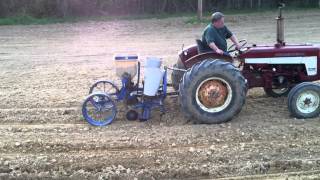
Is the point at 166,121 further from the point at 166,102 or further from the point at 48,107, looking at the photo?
the point at 48,107

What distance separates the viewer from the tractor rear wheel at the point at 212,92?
23.2 feet

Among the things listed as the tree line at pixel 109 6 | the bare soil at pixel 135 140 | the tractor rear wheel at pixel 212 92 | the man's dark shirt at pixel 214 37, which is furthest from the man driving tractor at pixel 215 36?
the tree line at pixel 109 6

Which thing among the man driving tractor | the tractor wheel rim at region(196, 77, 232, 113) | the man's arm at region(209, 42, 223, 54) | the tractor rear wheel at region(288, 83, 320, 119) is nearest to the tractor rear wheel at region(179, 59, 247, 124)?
the tractor wheel rim at region(196, 77, 232, 113)

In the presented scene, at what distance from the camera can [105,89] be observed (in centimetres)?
885

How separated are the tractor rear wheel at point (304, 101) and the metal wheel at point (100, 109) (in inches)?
97.6

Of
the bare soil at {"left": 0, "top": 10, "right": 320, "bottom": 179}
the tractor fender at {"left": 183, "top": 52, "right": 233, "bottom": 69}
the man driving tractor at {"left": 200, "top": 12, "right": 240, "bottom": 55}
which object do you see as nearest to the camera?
the bare soil at {"left": 0, "top": 10, "right": 320, "bottom": 179}

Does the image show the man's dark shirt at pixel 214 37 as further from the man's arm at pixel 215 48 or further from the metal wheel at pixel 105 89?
the metal wheel at pixel 105 89

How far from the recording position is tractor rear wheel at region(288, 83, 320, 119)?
722cm

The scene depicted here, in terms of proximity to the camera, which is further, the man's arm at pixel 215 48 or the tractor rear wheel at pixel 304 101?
the man's arm at pixel 215 48

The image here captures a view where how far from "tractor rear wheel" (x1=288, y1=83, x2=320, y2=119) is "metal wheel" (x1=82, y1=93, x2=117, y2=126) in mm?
2479

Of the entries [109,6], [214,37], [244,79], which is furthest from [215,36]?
[109,6]

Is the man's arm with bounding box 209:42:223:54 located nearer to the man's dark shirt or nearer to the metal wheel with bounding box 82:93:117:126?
the man's dark shirt

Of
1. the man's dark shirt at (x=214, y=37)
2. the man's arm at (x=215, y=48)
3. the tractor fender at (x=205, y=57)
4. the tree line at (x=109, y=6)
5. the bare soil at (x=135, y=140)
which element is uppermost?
the tree line at (x=109, y=6)

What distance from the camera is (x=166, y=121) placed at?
24.6 ft
